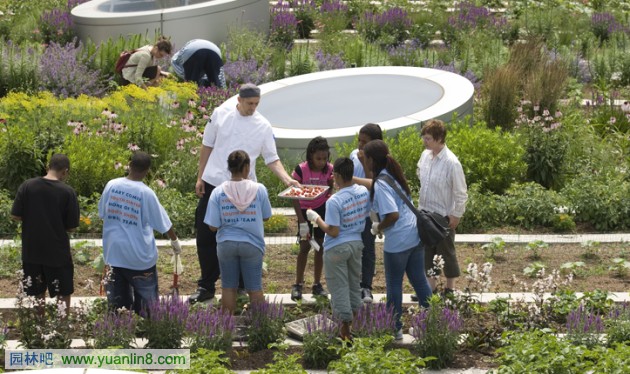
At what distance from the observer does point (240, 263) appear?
353 inches

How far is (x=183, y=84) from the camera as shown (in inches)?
598

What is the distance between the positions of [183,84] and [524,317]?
722cm

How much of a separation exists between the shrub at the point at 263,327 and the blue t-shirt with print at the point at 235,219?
446 mm

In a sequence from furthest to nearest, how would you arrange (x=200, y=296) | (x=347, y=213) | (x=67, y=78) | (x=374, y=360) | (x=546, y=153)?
(x=67, y=78) → (x=546, y=153) → (x=200, y=296) → (x=347, y=213) → (x=374, y=360)

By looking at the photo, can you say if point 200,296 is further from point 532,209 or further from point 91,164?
point 532,209

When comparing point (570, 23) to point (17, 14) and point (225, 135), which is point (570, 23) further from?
point (225, 135)

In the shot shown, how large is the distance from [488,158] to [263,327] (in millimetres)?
4858

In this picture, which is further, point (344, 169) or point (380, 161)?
point (380, 161)

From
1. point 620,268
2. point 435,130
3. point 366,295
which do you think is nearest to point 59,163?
point 366,295

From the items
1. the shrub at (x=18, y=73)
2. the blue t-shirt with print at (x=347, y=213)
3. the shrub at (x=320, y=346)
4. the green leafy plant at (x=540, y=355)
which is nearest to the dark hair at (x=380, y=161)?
the blue t-shirt with print at (x=347, y=213)

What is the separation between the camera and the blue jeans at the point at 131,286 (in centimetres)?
890

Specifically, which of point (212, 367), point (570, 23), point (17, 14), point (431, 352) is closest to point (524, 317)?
point (431, 352)

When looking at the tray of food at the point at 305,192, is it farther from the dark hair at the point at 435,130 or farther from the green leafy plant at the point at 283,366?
the green leafy plant at the point at 283,366

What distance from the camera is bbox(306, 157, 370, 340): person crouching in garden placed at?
8.70m
